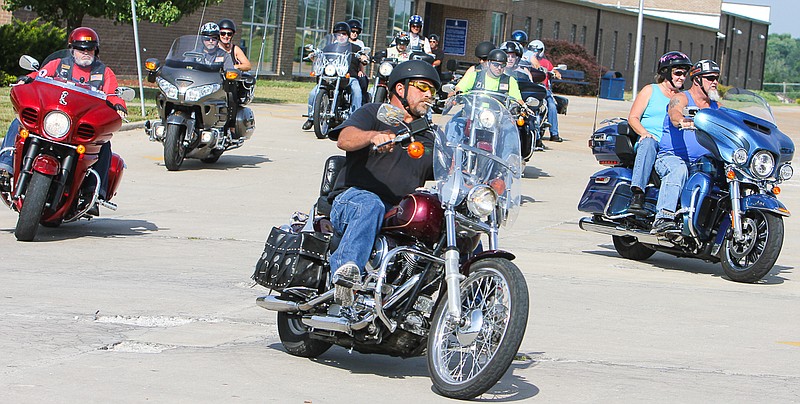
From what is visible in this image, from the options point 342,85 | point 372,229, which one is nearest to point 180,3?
point 342,85

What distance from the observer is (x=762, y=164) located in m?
10.3

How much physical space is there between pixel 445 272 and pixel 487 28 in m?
56.4

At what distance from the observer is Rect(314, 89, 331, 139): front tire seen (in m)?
20.9

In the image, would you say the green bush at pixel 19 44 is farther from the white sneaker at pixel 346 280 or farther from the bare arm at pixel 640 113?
the white sneaker at pixel 346 280

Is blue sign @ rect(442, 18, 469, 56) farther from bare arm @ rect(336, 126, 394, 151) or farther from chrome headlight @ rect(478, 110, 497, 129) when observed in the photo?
chrome headlight @ rect(478, 110, 497, 129)

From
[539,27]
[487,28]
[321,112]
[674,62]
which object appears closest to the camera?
[674,62]

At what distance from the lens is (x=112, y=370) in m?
5.95

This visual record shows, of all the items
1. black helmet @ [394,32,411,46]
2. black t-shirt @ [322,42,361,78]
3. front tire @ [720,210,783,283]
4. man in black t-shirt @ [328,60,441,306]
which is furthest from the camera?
black helmet @ [394,32,411,46]

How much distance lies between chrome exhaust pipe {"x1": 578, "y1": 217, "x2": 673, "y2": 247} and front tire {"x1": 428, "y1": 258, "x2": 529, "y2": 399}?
547 cm

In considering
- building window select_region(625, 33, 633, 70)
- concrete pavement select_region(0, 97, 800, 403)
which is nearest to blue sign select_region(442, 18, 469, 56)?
building window select_region(625, 33, 633, 70)

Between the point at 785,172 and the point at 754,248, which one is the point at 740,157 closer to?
the point at 785,172

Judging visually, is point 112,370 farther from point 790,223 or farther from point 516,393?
point 790,223

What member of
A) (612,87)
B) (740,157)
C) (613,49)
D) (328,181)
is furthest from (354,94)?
(613,49)

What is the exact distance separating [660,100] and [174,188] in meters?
6.21
